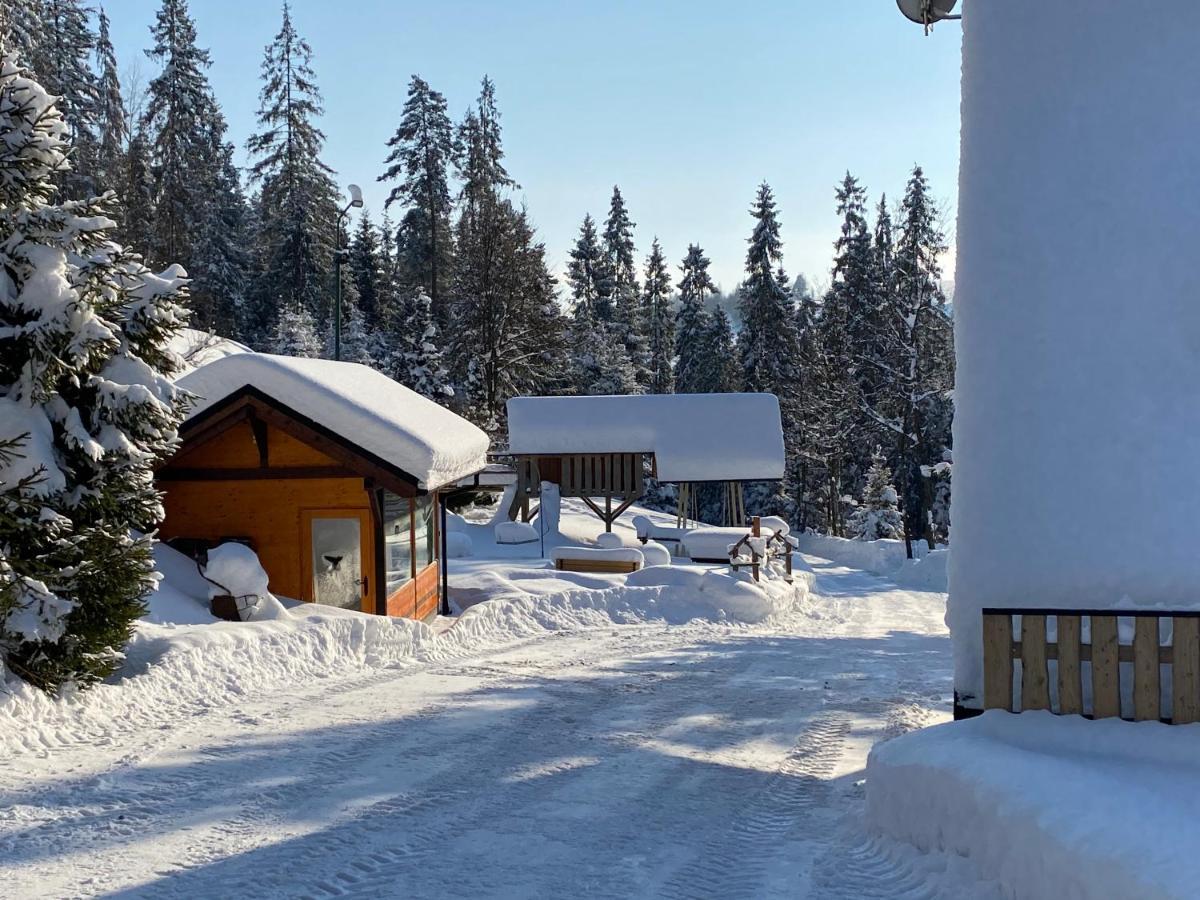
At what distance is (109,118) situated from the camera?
46.8 m

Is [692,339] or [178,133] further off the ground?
[178,133]

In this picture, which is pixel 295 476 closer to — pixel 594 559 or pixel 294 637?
pixel 294 637

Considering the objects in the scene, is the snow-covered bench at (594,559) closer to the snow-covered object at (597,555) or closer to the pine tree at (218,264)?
the snow-covered object at (597,555)

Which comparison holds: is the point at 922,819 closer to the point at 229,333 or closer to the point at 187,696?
the point at 187,696

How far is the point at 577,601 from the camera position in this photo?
18.6m

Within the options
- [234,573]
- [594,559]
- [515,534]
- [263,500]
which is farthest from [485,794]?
[515,534]

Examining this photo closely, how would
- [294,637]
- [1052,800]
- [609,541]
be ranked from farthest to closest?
1. [609,541]
2. [294,637]
3. [1052,800]

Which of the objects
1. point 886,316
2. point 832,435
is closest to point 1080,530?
point 886,316

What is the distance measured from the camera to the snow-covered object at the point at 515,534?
28688mm

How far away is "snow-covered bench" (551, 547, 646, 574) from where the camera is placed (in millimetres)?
23078

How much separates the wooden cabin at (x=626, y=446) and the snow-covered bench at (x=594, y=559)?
8.32 m

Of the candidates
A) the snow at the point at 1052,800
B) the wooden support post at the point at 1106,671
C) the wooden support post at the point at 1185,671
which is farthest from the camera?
the wooden support post at the point at 1106,671

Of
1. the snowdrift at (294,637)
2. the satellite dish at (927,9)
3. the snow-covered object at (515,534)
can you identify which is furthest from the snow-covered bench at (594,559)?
the satellite dish at (927,9)

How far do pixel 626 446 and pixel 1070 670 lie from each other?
2653 centimetres
